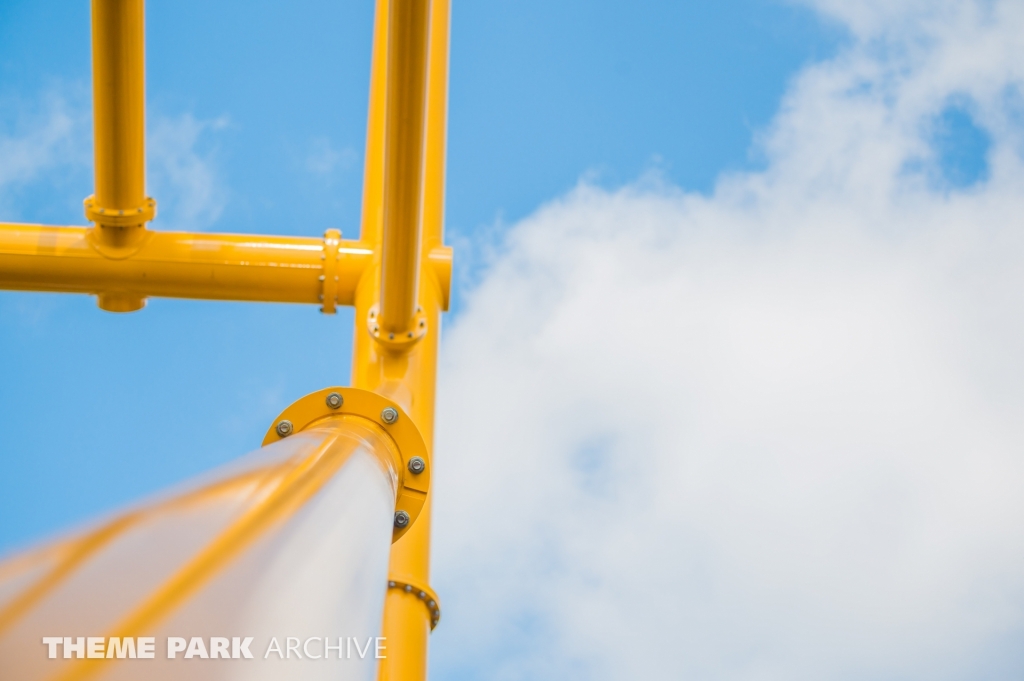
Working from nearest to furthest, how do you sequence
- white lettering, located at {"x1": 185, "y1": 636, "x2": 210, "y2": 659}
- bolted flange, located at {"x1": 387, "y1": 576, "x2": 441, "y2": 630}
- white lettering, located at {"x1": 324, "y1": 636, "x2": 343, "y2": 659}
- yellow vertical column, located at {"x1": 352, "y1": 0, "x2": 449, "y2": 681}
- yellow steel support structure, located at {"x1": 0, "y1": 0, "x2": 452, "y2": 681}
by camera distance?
white lettering, located at {"x1": 185, "y1": 636, "x2": 210, "y2": 659} → white lettering, located at {"x1": 324, "y1": 636, "x2": 343, "y2": 659} → yellow vertical column, located at {"x1": 352, "y1": 0, "x2": 449, "y2": 681} → bolted flange, located at {"x1": 387, "y1": 576, "x2": 441, "y2": 630} → yellow steel support structure, located at {"x1": 0, "y1": 0, "x2": 452, "y2": 681}

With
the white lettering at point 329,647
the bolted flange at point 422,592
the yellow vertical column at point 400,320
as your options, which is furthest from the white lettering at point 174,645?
the bolted flange at point 422,592

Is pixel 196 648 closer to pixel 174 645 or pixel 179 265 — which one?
pixel 174 645

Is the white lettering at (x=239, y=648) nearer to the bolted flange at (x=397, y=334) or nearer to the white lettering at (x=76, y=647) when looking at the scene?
the white lettering at (x=76, y=647)

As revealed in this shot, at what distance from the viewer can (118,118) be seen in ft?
14.8

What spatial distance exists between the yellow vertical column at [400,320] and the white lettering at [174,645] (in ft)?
8.75

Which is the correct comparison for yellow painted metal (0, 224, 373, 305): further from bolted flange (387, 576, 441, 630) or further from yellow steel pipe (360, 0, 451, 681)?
bolted flange (387, 576, 441, 630)

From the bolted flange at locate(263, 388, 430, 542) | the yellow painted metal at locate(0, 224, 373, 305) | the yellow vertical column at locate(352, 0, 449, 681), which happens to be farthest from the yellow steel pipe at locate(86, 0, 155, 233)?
the bolted flange at locate(263, 388, 430, 542)

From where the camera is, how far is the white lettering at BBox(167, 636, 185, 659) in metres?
0.75

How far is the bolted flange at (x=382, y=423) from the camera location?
222 cm

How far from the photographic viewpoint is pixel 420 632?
3875 millimetres

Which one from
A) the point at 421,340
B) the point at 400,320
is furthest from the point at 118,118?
the point at 421,340

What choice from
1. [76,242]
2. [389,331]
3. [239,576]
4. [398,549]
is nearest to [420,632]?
[398,549]

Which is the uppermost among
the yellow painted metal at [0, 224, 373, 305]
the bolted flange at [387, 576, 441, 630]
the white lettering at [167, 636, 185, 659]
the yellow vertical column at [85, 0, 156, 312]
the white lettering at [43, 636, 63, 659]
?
the yellow vertical column at [85, 0, 156, 312]

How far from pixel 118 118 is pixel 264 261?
89cm
